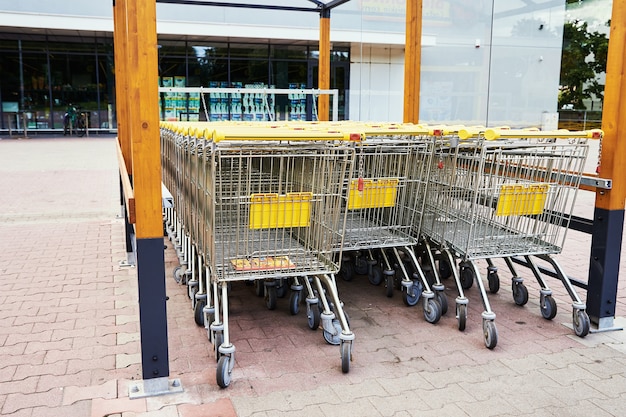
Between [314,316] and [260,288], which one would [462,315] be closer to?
[314,316]

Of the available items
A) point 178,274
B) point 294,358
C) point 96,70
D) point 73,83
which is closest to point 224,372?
point 294,358

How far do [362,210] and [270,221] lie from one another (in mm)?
1330

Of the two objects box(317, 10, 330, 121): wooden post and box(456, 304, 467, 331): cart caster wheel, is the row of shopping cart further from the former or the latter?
box(317, 10, 330, 121): wooden post

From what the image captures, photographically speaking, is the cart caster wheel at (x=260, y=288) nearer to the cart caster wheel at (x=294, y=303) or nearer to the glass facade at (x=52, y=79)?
the cart caster wheel at (x=294, y=303)

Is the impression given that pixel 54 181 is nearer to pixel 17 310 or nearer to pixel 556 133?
pixel 17 310

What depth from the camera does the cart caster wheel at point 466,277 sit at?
16.8ft

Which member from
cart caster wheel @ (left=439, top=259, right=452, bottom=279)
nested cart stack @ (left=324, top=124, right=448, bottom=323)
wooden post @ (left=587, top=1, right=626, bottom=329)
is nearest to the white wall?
cart caster wheel @ (left=439, top=259, right=452, bottom=279)

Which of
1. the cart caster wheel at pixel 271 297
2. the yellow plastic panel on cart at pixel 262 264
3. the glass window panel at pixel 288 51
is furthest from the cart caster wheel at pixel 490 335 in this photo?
the glass window panel at pixel 288 51

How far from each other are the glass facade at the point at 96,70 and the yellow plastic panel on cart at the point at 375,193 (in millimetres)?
17393

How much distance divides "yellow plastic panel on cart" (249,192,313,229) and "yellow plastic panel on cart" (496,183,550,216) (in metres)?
1.39

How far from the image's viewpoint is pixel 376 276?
17.4 ft

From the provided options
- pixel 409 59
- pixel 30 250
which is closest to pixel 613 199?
pixel 409 59

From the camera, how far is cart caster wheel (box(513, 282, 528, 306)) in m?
4.74

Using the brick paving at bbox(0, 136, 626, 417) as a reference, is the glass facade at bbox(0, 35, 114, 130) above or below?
above
